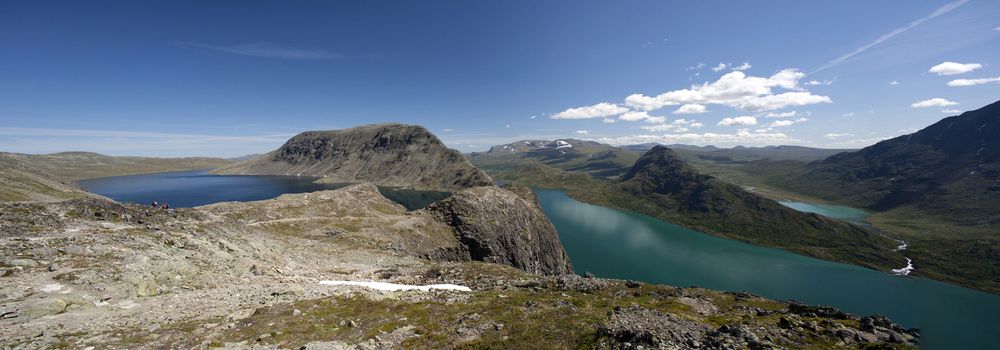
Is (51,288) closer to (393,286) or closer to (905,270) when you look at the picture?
(393,286)

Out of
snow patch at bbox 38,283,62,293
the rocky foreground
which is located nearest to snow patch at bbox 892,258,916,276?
the rocky foreground

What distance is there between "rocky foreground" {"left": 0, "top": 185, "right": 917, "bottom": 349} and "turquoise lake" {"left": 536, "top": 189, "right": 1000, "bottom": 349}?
96.5 m

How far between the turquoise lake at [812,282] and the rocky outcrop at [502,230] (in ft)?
107

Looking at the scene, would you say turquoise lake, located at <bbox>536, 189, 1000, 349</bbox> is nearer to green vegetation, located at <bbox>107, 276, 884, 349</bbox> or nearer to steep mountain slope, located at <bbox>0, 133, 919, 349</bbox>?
steep mountain slope, located at <bbox>0, 133, 919, 349</bbox>

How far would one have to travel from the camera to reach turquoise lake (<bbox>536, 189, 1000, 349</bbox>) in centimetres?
10775

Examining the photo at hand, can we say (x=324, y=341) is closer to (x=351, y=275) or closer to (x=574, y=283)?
(x=351, y=275)

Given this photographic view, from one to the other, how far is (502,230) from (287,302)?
61.6 metres

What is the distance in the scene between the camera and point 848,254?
188 metres

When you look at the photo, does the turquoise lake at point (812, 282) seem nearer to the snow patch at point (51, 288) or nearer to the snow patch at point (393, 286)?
the snow patch at point (393, 286)

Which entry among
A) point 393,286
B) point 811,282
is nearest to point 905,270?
point 811,282

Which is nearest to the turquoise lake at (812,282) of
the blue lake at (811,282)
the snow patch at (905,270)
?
the blue lake at (811,282)

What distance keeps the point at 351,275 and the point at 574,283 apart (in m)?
25.5

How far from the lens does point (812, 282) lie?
5443 inches

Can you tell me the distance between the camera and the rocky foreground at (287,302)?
19.8 metres
